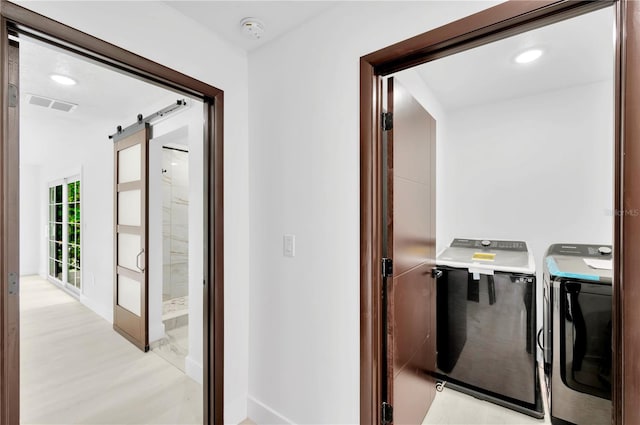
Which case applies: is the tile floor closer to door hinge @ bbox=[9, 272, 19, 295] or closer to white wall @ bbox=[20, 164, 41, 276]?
door hinge @ bbox=[9, 272, 19, 295]

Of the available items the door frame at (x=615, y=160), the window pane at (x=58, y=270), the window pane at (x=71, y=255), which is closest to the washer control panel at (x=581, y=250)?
the door frame at (x=615, y=160)

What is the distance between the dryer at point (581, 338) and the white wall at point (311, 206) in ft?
3.47

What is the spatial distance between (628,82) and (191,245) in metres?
2.52

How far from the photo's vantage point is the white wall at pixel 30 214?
4758mm

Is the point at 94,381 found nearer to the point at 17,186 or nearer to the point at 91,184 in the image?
the point at 17,186

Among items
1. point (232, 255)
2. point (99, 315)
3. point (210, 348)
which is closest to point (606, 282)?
point (232, 255)

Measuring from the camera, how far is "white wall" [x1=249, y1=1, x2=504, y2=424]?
1488 millimetres

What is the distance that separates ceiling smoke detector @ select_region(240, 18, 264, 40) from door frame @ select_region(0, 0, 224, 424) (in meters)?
0.38

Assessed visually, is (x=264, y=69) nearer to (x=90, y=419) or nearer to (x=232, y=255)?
(x=232, y=255)

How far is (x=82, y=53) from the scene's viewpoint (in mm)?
1306

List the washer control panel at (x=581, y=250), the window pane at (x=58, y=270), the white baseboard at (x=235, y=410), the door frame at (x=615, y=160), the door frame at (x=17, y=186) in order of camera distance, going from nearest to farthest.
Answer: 1. the door frame at (x=615, y=160)
2. the door frame at (x=17, y=186)
3. the washer control panel at (x=581, y=250)
4. the white baseboard at (x=235, y=410)
5. the window pane at (x=58, y=270)

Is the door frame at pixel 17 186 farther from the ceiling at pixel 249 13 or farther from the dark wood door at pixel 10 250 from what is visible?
the ceiling at pixel 249 13

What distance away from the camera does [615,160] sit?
0.97 meters

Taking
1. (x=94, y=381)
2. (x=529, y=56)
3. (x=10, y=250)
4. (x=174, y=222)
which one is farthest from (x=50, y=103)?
(x=529, y=56)
